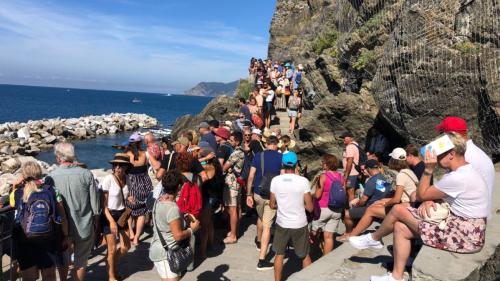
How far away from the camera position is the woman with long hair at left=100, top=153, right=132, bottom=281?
5.93m

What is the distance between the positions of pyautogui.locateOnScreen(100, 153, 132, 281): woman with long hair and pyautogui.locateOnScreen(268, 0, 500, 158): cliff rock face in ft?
19.7

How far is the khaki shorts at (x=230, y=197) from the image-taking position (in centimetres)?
741

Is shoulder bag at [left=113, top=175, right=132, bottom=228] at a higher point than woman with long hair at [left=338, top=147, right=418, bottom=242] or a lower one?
lower

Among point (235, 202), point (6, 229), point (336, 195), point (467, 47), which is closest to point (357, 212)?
point (336, 195)

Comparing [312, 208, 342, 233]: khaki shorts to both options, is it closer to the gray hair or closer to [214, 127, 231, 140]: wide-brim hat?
[214, 127, 231, 140]: wide-brim hat

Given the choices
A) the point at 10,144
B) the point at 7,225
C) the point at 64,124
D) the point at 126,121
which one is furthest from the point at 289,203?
the point at 126,121

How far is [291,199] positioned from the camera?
18.0 ft

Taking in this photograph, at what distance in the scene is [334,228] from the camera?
21.2ft

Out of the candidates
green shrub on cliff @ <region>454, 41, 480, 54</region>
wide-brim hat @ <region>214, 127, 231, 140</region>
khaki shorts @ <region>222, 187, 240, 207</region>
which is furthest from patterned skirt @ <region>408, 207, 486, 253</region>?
green shrub on cliff @ <region>454, 41, 480, 54</region>

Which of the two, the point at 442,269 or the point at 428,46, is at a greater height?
the point at 428,46

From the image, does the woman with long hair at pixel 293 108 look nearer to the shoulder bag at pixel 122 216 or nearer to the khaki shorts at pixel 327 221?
the khaki shorts at pixel 327 221

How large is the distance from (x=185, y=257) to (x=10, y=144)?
30.4 m

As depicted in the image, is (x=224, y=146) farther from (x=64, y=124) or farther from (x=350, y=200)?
(x=64, y=124)

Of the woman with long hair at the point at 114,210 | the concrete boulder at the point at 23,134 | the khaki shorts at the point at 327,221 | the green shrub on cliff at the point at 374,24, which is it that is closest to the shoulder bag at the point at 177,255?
the woman with long hair at the point at 114,210
